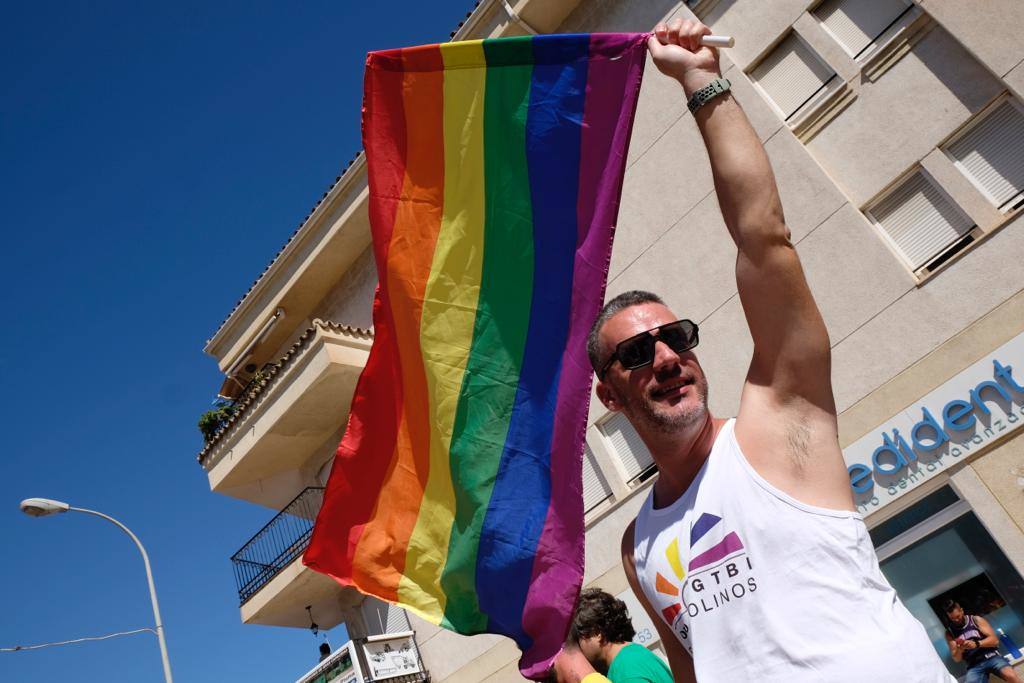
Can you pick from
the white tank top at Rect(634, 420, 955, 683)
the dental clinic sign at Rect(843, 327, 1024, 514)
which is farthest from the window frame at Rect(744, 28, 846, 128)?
the white tank top at Rect(634, 420, 955, 683)

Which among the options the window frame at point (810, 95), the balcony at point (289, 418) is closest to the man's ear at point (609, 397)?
the window frame at point (810, 95)

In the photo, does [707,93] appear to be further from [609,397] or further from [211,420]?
[211,420]

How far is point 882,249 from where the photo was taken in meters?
10.0

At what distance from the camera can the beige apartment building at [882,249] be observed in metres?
9.02

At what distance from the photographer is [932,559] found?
9.38 meters

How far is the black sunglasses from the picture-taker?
234cm

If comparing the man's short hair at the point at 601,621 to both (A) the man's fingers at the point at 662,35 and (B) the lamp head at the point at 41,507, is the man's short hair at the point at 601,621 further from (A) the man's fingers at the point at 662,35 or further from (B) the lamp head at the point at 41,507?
(B) the lamp head at the point at 41,507

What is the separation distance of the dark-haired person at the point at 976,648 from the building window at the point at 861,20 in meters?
7.15

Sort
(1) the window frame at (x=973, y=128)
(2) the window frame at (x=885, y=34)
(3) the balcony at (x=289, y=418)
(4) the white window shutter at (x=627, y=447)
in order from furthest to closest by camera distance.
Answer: (3) the balcony at (x=289, y=418) < (4) the white window shutter at (x=627, y=447) < (2) the window frame at (x=885, y=34) < (1) the window frame at (x=973, y=128)

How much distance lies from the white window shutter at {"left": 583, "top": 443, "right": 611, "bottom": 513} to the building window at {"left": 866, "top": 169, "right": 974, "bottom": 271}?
5262mm

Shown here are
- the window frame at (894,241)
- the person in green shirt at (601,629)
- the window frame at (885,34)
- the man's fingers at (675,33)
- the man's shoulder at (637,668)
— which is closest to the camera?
the man's fingers at (675,33)

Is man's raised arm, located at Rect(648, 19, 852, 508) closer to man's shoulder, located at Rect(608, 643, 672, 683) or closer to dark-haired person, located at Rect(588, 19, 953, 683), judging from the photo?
dark-haired person, located at Rect(588, 19, 953, 683)

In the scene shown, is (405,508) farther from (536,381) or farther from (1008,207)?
(1008,207)

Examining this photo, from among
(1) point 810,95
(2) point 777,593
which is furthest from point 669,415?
(1) point 810,95
